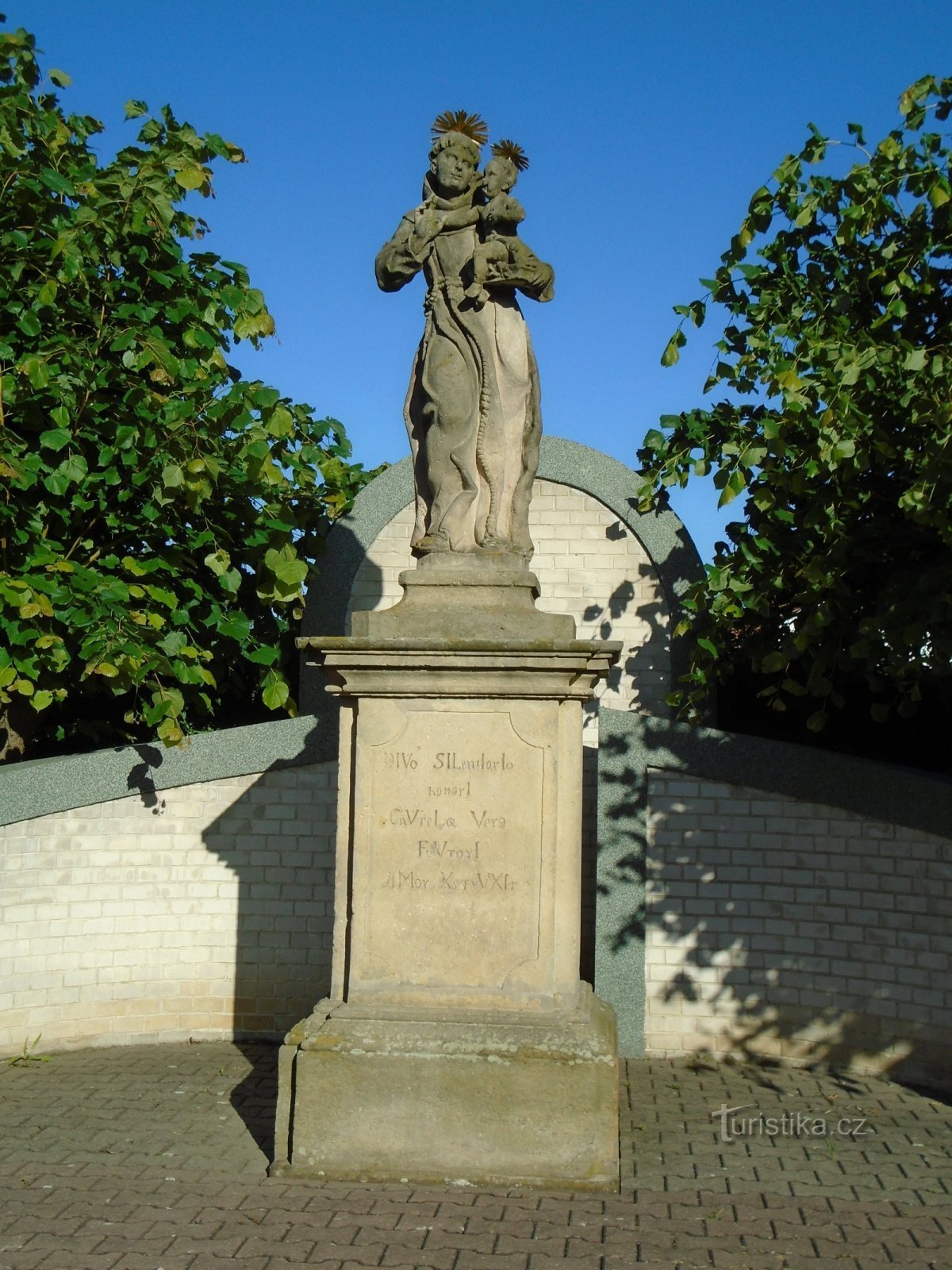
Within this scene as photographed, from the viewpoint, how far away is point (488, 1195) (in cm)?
571

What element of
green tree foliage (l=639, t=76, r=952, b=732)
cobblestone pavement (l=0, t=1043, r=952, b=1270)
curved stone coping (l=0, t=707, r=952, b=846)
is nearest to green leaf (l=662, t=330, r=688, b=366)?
green tree foliage (l=639, t=76, r=952, b=732)

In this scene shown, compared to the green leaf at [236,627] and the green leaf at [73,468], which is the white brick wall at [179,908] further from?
the green leaf at [73,468]

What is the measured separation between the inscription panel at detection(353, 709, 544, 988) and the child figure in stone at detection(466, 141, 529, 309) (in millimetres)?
2152

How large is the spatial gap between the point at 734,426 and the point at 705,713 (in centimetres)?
224

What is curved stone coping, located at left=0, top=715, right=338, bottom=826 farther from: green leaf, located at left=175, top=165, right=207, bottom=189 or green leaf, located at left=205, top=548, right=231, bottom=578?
green leaf, located at left=175, top=165, right=207, bottom=189

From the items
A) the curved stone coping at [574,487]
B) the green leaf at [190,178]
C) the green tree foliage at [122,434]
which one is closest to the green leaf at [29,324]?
the green tree foliage at [122,434]

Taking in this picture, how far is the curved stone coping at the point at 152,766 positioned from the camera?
8.80 meters

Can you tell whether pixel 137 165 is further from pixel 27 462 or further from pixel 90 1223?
pixel 90 1223

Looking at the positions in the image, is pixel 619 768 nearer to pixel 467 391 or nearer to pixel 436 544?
pixel 436 544

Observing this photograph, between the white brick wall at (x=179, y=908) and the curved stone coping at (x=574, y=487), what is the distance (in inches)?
73.2

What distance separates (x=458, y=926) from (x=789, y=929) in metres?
3.38

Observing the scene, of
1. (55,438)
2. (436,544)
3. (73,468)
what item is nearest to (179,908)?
(73,468)

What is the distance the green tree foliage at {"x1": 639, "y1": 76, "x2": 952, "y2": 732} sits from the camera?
24.5ft

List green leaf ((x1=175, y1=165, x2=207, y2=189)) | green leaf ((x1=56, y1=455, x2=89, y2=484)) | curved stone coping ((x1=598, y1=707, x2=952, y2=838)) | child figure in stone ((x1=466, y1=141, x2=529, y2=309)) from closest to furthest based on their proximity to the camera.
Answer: child figure in stone ((x1=466, y1=141, x2=529, y2=309)), curved stone coping ((x1=598, y1=707, x2=952, y2=838)), green leaf ((x1=56, y1=455, x2=89, y2=484)), green leaf ((x1=175, y1=165, x2=207, y2=189))
